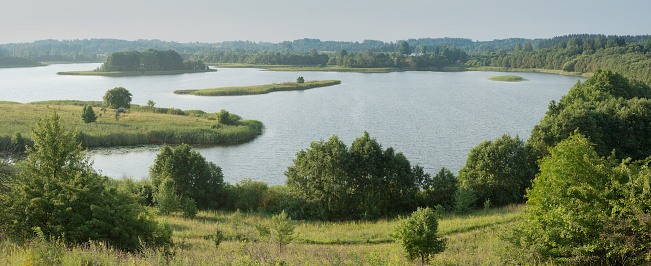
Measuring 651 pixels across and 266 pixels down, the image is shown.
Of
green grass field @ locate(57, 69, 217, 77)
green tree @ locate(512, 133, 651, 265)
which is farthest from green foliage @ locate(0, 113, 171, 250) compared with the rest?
green grass field @ locate(57, 69, 217, 77)

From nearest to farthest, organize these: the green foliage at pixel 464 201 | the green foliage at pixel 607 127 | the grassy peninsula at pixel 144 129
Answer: the green foliage at pixel 464 201 → the green foliage at pixel 607 127 → the grassy peninsula at pixel 144 129

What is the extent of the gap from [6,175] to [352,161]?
15793mm

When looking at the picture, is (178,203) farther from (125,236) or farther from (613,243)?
(613,243)

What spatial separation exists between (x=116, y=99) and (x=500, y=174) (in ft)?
173

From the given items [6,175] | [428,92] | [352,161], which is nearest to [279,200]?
[352,161]

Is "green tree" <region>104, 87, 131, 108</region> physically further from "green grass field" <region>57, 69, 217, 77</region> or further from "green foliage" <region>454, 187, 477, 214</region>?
"green grass field" <region>57, 69, 217, 77</region>

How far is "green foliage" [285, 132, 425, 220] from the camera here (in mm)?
23922

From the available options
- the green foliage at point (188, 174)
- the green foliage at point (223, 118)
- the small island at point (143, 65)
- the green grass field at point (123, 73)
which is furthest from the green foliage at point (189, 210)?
the small island at point (143, 65)

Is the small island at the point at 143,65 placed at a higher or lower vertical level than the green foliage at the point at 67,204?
higher

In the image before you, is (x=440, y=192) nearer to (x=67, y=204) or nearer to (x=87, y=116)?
(x=67, y=204)

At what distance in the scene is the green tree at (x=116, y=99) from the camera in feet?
197

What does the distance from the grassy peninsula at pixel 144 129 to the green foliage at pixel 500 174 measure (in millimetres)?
29166

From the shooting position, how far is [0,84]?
360ft

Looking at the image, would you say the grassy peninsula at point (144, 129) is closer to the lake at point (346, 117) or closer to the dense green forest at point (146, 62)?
the lake at point (346, 117)
